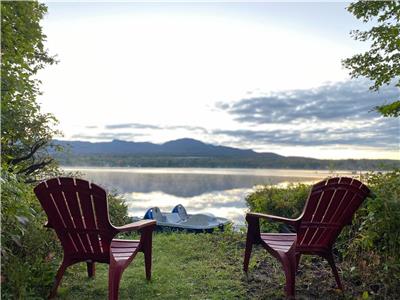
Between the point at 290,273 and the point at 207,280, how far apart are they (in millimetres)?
973

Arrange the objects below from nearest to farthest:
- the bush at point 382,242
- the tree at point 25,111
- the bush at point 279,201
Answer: the bush at point 382,242
the bush at point 279,201
the tree at point 25,111

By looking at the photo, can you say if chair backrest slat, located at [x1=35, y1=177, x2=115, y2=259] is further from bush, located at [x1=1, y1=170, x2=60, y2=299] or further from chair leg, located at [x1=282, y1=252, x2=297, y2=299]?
chair leg, located at [x1=282, y1=252, x2=297, y2=299]

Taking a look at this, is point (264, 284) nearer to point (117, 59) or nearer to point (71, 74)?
point (117, 59)

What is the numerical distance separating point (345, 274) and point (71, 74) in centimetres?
710

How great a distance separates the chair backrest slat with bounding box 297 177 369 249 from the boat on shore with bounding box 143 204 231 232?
3845 mm

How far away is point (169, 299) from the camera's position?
324cm

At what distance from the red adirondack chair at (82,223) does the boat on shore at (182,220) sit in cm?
413

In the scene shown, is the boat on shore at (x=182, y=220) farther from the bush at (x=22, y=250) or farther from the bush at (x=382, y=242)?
the bush at (x=22, y=250)

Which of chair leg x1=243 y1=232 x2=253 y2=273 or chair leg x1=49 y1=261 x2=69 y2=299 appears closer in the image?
chair leg x1=49 y1=261 x2=69 y2=299

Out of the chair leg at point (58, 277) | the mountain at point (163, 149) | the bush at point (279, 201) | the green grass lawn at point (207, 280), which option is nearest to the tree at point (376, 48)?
the bush at point (279, 201)

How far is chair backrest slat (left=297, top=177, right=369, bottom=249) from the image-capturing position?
3.19m

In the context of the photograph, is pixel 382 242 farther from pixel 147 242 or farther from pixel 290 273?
pixel 147 242

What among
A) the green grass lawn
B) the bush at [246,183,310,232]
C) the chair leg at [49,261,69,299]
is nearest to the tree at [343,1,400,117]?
the bush at [246,183,310,232]

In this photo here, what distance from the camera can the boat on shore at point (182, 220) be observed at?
299 inches
